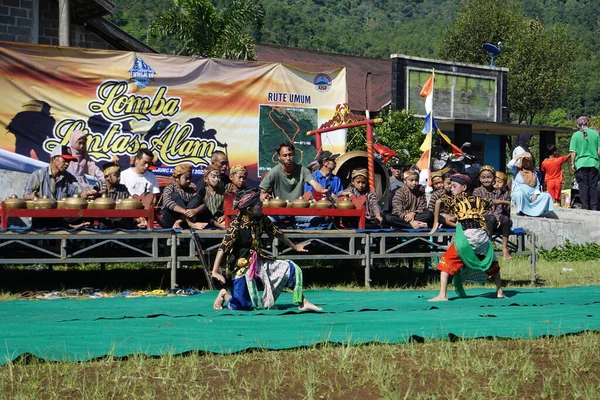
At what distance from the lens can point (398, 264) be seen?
52.3 ft

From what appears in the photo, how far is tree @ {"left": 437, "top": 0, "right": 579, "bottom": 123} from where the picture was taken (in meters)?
50.1

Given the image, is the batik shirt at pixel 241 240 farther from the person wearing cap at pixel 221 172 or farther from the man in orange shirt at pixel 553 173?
the man in orange shirt at pixel 553 173

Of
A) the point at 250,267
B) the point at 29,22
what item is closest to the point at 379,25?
the point at 29,22

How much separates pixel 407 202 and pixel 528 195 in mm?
5357

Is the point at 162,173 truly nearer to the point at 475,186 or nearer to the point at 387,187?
the point at 387,187

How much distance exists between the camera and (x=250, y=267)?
30.9 ft

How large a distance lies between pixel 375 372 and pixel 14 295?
665 cm

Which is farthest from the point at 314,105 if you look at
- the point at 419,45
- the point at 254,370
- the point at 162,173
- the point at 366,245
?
the point at 419,45

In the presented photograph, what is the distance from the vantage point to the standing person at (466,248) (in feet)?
34.8

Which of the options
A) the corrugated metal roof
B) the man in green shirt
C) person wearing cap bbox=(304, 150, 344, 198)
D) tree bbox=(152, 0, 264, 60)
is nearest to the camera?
the man in green shirt

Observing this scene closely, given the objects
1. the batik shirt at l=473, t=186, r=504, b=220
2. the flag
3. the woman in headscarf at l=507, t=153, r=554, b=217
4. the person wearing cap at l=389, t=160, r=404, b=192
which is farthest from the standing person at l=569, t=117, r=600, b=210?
the batik shirt at l=473, t=186, r=504, b=220

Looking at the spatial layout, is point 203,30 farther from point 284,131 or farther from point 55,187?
point 55,187

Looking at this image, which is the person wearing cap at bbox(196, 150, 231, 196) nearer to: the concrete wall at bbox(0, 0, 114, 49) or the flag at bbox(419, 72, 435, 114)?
the flag at bbox(419, 72, 435, 114)

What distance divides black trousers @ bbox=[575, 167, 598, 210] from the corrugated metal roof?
20.0m
